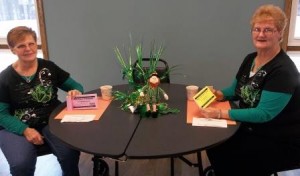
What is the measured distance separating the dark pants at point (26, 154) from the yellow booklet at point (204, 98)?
78cm

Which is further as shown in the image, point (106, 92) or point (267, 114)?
point (106, 92)

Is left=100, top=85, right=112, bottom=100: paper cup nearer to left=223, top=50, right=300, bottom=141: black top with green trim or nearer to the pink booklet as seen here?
the pink booklet

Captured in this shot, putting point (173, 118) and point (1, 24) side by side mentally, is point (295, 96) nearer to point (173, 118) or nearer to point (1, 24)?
point (173, 118)

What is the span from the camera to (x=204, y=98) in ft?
5.66

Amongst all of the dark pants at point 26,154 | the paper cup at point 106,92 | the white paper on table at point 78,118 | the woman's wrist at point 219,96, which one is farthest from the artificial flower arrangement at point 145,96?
the dark pants at point 26,154

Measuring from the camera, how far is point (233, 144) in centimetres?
171

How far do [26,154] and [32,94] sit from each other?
37cm

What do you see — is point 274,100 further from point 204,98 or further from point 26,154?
point 26,154

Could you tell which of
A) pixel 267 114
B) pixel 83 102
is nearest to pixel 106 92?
pixel 83 102

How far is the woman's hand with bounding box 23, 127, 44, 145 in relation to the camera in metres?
1.80

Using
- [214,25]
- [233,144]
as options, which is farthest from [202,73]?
[233,144]

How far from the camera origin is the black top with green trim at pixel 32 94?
186 cm

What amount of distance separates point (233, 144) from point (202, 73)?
1227mm

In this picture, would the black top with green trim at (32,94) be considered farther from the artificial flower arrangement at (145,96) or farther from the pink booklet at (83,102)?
the artificial flower arrangement at (145,96)
